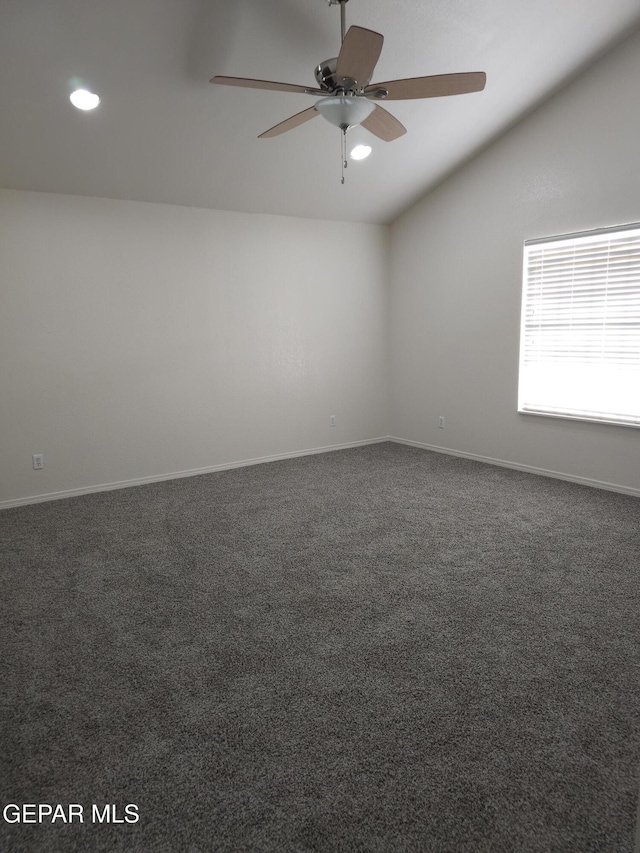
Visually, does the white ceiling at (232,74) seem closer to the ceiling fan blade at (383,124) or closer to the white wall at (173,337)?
the white wall at (173,337)

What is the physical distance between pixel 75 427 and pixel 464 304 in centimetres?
370

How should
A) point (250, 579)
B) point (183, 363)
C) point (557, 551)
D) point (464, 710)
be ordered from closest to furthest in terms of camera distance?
point (464, 710), point (250, 579), point (557, 551), point (183, 363)

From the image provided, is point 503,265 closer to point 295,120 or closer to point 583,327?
point 583,327

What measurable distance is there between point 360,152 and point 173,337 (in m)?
2.22

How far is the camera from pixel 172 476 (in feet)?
15.8

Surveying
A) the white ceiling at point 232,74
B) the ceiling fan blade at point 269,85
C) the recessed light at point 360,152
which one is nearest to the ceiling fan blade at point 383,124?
the ceiling fan blade at point 269,85

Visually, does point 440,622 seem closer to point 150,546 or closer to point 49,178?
point 150,546

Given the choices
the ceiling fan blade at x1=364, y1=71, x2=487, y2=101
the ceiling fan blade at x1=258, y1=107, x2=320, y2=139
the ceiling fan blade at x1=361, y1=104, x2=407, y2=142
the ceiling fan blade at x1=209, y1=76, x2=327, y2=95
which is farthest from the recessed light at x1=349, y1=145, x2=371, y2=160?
the ceiling fan blade at x1=209, y1=76, x2=327, y2=95

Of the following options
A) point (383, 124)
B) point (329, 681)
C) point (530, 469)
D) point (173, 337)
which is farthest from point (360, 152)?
point (329, 681)

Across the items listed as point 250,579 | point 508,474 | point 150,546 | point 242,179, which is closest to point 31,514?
point 150,546

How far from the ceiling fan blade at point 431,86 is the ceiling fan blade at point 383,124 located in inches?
8.3

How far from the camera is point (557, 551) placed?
3006 mm

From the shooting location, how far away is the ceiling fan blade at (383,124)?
9.20ft

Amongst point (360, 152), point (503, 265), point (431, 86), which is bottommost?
point (503, 265)
